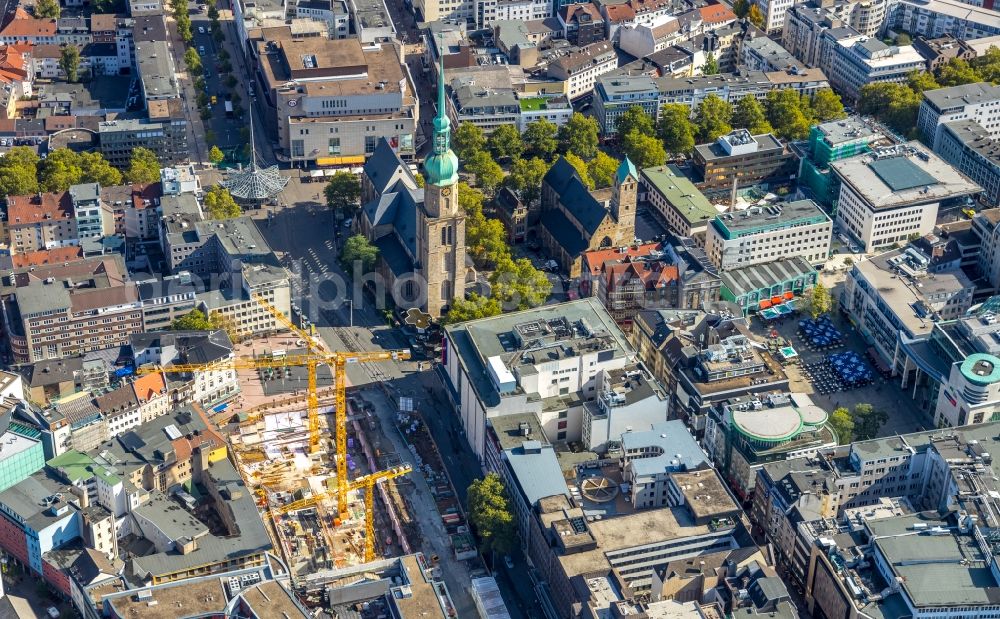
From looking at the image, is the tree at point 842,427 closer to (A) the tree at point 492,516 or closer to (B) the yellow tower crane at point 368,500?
(A) the tree at point 492,516

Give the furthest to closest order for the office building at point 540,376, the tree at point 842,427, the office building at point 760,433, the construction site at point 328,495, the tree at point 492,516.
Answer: the tree at point 842,427 → the office building at point 540,376 → the office building at point 760,433 → the construction site at point 328,495 → the tree at point 492,516

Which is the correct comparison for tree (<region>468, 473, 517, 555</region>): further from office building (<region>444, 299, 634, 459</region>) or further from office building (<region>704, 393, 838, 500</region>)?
office building (<region>704, 393, 838, 500</region>)

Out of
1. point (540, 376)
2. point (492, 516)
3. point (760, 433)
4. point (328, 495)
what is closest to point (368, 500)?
point (328, 495)

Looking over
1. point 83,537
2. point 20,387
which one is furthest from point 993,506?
point 20,387

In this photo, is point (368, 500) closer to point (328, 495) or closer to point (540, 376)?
point (328, 495)

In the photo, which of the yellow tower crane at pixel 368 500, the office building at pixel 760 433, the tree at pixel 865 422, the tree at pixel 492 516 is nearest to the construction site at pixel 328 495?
the yellow tower crane at pixel 368 500

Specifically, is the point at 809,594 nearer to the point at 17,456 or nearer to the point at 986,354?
the point at 986,354
